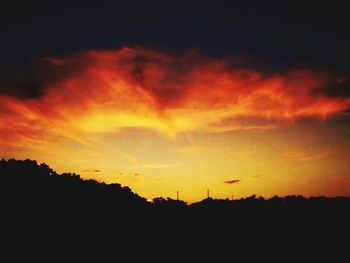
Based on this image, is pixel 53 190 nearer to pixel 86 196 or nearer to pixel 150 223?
pixel 86 196

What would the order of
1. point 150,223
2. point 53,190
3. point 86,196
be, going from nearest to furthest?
point 150,223
point 53,190
point 86,196

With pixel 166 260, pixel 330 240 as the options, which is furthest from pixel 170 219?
pixel 330 240

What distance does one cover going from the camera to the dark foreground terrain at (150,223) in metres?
34.5

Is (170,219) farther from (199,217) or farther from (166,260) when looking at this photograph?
(166,260)

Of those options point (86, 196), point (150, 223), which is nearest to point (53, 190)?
point (86, 196)

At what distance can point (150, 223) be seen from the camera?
43594mm

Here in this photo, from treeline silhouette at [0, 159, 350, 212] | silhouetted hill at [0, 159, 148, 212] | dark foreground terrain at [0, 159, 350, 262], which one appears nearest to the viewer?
dark foreground terrain at [0, 159, 350, 262]

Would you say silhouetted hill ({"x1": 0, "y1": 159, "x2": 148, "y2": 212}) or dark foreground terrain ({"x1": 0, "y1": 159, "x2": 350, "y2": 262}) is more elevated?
silhouetted hill ({"x1": 0, "y1": 159, "x2": 148, "y2": 212})

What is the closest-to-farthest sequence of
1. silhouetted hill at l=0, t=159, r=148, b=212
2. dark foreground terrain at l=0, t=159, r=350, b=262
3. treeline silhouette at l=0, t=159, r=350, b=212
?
dark foreground terrain at l=0, t=159, r=350, b=262, silhouetted hill at l=0, t=159, r=148, b=212, treeline silhouette at l=0, t=159, r=350, b=212

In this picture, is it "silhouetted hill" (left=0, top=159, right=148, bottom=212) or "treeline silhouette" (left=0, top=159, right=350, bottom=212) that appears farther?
"treeline silhouette" (left=0, top=159, right=350, bottom=212)

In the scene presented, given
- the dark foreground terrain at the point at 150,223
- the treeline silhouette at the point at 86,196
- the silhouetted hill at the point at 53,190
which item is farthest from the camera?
the treeline silhouette at the point at 86,196

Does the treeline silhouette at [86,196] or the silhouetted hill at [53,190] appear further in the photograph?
the treeline silhouette at [86,196]

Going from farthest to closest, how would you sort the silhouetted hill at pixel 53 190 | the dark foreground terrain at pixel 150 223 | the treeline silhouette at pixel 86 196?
the treeline silhouette at pixel 86 196, the silhouetted hill at pixel 53 190, the dark foreground terrain at pixel 150 223

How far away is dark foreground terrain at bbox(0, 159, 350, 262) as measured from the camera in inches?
1358
